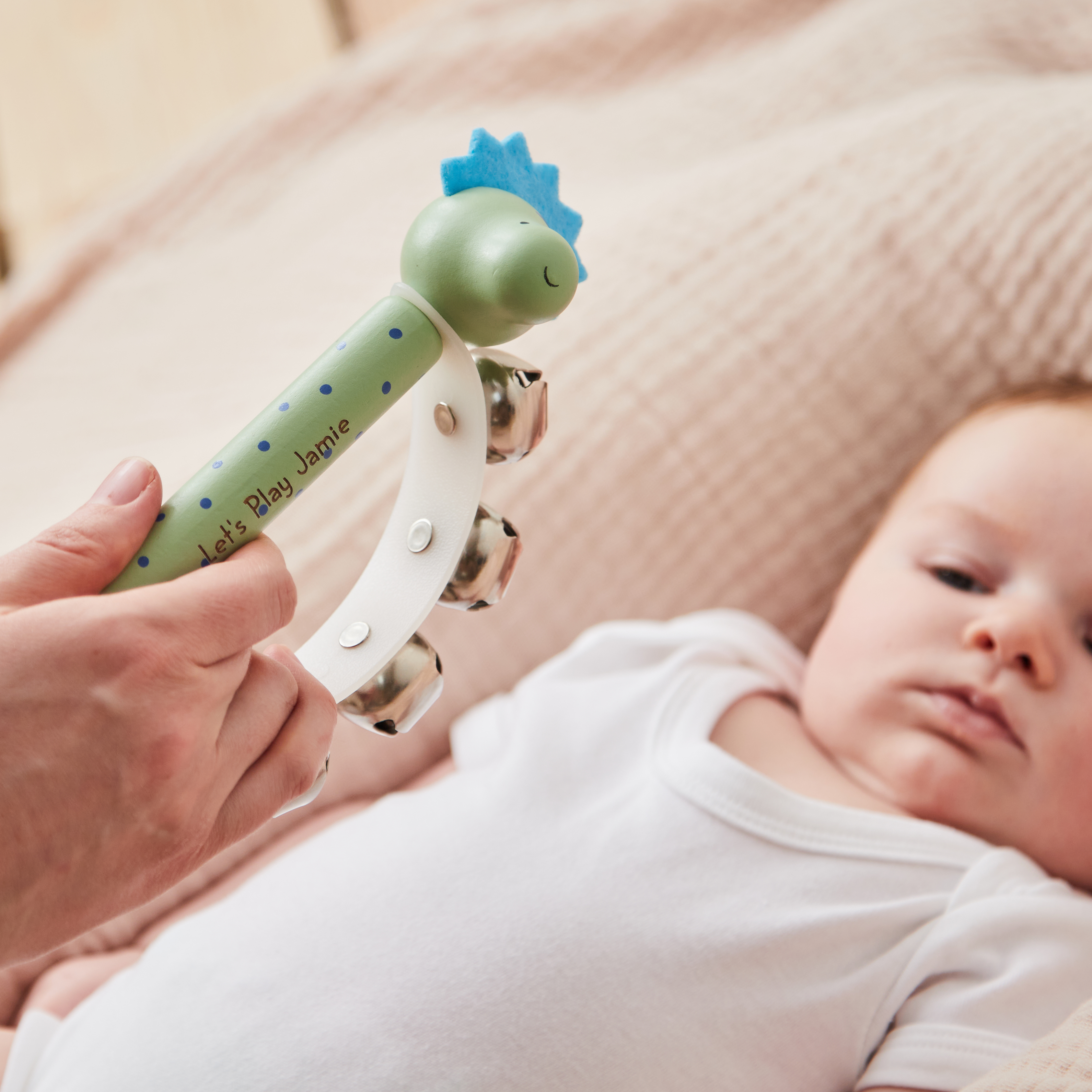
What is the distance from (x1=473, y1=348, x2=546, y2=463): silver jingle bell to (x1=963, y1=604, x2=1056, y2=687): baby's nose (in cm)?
40

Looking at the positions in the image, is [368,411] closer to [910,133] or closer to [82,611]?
[82,611]

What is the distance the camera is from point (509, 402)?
1.58 ft

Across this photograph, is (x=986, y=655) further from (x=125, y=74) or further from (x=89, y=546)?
(x=125, y=74)

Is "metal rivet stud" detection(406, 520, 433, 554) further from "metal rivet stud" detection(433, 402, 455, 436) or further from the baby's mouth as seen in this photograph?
the baby's mouth

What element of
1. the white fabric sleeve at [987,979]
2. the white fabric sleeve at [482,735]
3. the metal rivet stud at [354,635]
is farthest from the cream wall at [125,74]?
the white fabric sleeve at [987,979]

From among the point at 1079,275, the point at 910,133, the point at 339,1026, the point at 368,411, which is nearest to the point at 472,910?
the point at 339,1026

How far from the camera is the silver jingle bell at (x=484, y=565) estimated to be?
50 cm

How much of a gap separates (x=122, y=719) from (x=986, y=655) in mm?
593

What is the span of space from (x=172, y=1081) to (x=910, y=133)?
1.07m

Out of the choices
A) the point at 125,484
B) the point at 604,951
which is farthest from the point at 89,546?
the point at 604,951

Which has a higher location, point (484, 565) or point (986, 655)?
point (484, 565)

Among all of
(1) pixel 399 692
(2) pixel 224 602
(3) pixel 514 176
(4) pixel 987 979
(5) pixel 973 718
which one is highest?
(3) pixel 514 176

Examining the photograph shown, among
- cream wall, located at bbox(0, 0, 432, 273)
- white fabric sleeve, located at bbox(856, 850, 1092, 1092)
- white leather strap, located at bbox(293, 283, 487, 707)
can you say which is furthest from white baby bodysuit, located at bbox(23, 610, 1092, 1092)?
cream wall, located at bbox(0, 0, 432, 273)

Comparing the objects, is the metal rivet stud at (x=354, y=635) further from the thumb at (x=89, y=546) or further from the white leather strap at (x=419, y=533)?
the thumb at (x=89, y=546)
